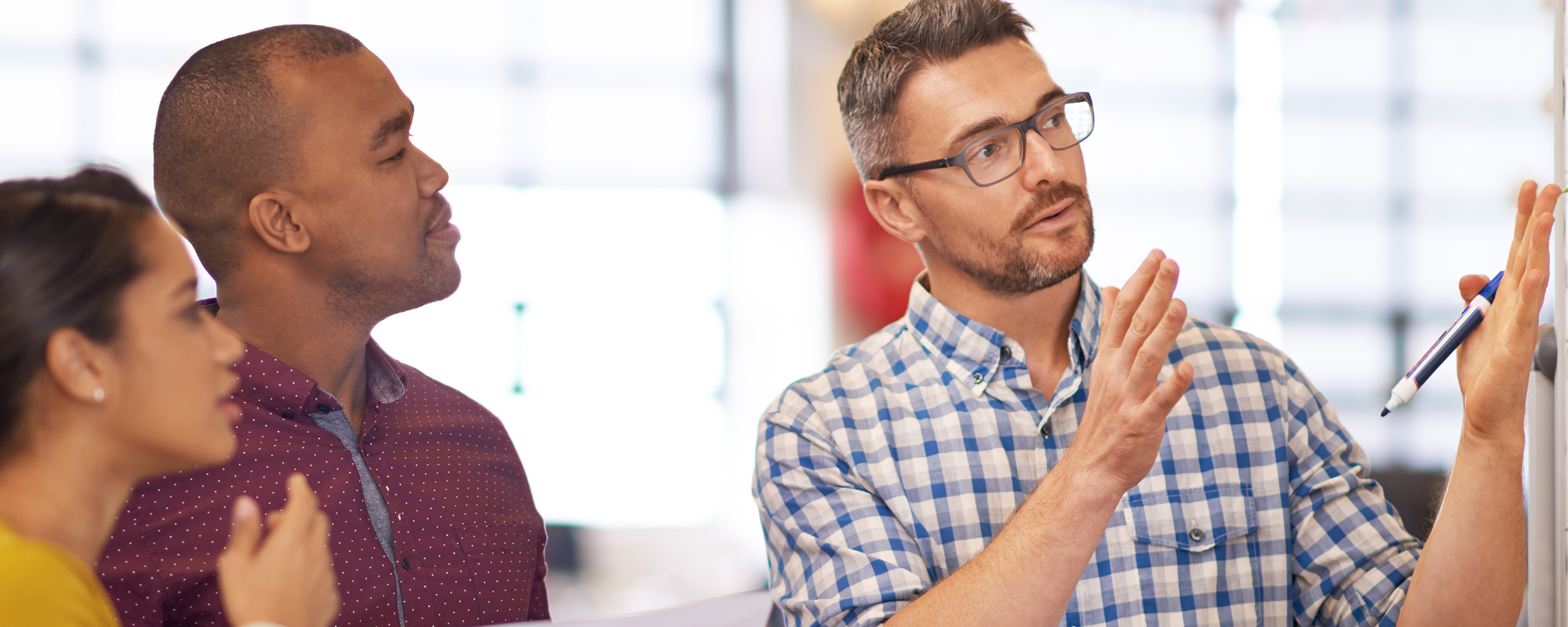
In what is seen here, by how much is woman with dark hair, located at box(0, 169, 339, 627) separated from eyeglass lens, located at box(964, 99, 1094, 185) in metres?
0.81

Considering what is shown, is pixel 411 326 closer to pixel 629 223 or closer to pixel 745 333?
pixel 629 223

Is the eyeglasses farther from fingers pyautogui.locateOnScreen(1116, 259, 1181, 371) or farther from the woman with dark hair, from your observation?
the woman with dark hair

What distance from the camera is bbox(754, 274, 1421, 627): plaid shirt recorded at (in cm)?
112

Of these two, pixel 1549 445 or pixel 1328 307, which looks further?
pixel 1328 307

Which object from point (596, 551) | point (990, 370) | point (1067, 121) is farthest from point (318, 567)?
point (596, 551)

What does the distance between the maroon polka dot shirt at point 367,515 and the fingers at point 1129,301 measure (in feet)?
2.33

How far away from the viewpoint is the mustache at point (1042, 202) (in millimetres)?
1228

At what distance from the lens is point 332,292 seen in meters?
1.19

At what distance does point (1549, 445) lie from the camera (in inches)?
37.1

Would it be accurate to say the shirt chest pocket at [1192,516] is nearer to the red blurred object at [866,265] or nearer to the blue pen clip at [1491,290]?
the blue pen clip at [1491,290]

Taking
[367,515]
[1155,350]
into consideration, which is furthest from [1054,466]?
[367,515]

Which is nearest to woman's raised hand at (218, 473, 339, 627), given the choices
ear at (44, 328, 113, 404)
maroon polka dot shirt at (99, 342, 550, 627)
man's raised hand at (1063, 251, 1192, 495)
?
ear at (44, 328, 113, 404)

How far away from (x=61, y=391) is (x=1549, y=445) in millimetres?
1162

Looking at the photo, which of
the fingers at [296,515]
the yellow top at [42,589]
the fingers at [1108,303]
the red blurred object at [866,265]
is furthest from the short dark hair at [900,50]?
the red blurred object at [866,265]
